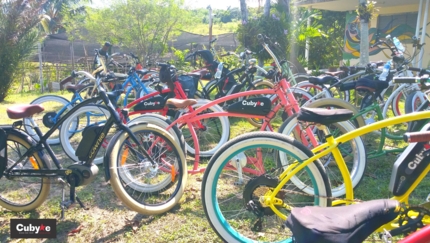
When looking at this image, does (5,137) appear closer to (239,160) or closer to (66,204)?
(66,204)

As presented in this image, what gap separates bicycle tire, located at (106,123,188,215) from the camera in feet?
9.03

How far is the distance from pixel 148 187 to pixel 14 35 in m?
8.65

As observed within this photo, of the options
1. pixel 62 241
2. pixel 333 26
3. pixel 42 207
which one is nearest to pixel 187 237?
pixel 62 241

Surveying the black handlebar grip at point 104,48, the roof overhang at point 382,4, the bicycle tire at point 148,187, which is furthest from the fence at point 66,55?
the bicycle tire at point 148,187

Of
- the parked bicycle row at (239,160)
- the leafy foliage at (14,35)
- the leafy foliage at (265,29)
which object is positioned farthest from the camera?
the leafy foliage at (14,35)

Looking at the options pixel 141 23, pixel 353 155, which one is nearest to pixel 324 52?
pixel 141 23

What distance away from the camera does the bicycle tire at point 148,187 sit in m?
2.75

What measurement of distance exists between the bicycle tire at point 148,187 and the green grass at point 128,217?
9 centimetres

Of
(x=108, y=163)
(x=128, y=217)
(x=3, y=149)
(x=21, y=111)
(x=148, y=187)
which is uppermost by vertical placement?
(x=21, y=111)

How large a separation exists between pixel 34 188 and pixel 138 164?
0.95m

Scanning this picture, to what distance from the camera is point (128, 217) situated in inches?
116

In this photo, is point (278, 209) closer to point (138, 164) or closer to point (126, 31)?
point (138, 164)

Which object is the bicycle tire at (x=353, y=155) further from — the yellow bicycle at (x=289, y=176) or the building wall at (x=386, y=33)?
the building wall at (x=386, y=33)

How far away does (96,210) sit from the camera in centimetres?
309
